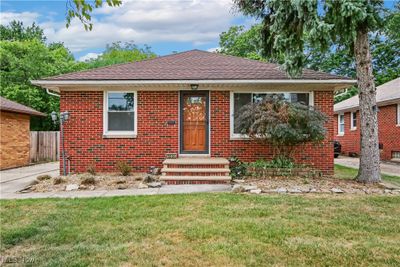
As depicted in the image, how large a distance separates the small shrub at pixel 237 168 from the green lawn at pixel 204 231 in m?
2.66

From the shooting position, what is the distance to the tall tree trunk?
8273mm

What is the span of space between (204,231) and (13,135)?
1233cm

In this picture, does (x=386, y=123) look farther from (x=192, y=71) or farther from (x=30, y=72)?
(x=30, y=72)

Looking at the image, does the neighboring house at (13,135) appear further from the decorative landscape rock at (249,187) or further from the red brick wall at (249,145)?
the decorative landscape rock at (249,187)

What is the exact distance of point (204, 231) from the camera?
4.48 m

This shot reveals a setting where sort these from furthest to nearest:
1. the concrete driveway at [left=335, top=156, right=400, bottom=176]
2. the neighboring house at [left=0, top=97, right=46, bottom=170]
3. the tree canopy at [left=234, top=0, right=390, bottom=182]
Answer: the neighboring house at [left=0, top=97, right=46, bottom=170] → the concrete driveway at [left=335, top=156, right=400, bottom=176] → the tree canopy at [left=234, top=0, right=390, bottom=182]

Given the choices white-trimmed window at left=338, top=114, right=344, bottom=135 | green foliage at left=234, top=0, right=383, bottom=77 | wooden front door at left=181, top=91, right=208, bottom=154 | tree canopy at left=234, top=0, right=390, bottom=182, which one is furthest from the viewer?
white-trimmed window at left=338, top=114, right=344, bottom=135

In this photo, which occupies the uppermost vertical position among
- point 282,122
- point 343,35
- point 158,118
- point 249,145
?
point 343,35

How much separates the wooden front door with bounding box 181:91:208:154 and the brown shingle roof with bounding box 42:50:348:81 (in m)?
0.90

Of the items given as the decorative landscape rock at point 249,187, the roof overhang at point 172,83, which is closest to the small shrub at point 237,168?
the decorative landscape rock at point 249,187

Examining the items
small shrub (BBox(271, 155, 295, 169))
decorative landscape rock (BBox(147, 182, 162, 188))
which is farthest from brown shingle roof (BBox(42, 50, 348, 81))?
decorative landscape rock (BBox(147, 182, 162, 188))

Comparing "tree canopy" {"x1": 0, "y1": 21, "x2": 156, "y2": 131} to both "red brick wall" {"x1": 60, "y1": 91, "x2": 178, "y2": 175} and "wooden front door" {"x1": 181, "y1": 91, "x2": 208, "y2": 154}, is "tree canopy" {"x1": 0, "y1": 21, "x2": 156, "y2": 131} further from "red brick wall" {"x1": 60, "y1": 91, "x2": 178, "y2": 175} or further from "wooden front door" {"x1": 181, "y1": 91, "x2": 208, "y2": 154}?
"wooden front door" {"x1": 181, "y1": 91, "x2": 208, "y2": 154}

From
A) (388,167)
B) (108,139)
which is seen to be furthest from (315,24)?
(388,167)

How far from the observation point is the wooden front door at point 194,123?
34.3ft
